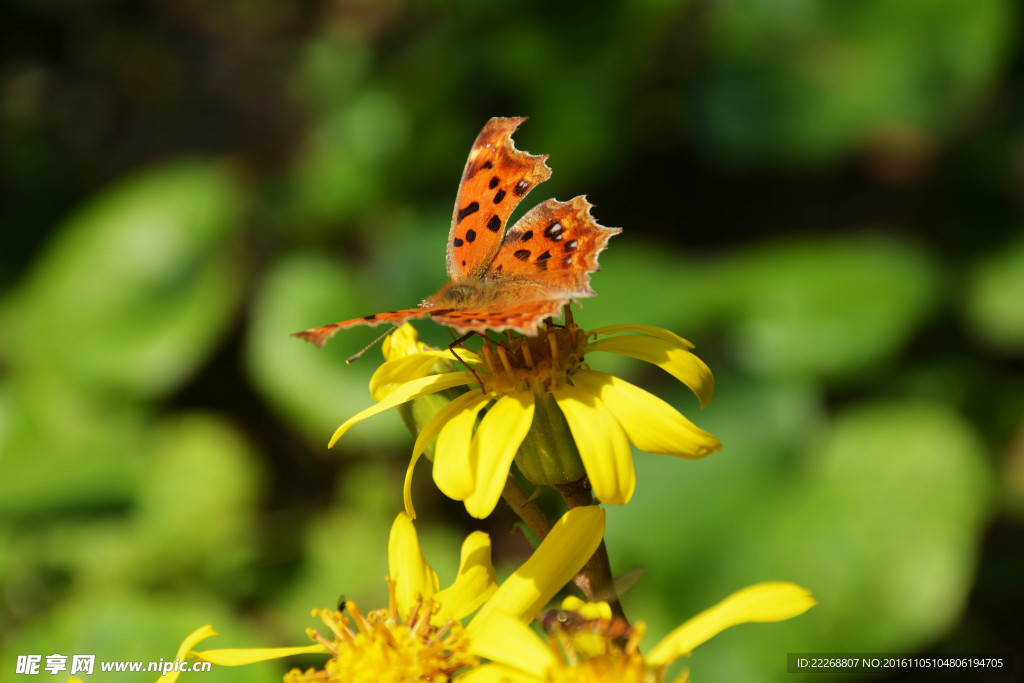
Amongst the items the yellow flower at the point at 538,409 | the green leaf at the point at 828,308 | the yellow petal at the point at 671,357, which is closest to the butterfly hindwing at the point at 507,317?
the yellow flower at the point at 538,409

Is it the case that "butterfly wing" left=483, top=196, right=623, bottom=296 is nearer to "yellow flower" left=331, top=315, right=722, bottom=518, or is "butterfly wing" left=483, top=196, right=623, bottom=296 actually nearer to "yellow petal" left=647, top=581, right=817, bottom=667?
"yellow flower" left=331, top=315, right=722, bottom=518

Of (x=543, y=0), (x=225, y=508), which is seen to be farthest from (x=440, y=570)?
(x=543, y=0)

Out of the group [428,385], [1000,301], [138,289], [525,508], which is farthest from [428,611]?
[138,289]

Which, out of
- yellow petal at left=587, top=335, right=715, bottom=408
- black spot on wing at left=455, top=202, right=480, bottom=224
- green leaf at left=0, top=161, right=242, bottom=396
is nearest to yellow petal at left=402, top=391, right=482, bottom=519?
yellow petal at left=587, top=335, right=715, bottom=408

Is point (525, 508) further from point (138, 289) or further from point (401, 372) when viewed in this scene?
point (138, 289)

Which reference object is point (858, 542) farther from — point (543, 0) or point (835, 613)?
point (543, 0)
